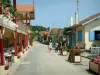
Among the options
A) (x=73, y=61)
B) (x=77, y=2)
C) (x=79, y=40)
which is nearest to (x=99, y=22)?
(x=79, y=40)

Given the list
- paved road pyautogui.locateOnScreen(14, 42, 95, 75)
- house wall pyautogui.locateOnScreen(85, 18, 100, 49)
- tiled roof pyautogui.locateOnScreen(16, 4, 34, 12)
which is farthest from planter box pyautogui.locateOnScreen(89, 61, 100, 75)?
tiled roof pyautogui.locateOnScreen(16, 4, 34, 12)

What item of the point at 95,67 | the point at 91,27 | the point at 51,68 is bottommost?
the point at 51,68

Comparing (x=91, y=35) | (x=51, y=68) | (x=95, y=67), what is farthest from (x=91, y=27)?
(x=95, y=67)

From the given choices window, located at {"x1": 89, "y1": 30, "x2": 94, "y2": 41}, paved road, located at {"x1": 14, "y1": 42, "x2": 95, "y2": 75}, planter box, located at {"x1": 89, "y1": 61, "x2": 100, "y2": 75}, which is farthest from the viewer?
window, located at {"x1": 89, "y1": 30, "x2": 94, "y2": 41}

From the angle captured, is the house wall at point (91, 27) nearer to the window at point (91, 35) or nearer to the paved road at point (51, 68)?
the window at point (91, 35)

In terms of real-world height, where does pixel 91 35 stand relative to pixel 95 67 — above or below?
above

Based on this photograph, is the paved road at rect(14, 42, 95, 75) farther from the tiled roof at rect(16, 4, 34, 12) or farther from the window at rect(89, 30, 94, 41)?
the tiled roof at rect(16, 4, 34, 12)

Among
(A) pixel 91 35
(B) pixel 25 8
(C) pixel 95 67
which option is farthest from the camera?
Answer: (B) pixel 25 8

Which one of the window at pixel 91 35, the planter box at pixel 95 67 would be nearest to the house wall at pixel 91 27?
the window at pixel 91 35

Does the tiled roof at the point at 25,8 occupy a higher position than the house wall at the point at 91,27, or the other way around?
the tiled roof at the point at 25,8

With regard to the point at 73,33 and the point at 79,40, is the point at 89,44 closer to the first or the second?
the point at 79,40

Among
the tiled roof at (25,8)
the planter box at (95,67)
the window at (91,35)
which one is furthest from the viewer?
the tiled roof at (25,8)

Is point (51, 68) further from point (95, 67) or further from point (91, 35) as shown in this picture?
point (91, 35)

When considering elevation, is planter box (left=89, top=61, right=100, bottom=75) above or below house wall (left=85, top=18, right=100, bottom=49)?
below
